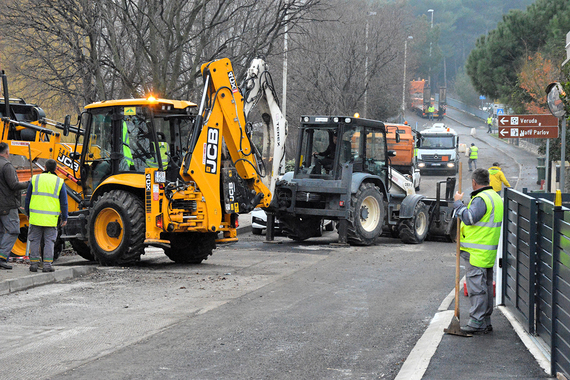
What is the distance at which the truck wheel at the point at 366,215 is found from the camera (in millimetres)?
15891

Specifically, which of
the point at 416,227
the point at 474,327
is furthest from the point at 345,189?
the point at 474,327

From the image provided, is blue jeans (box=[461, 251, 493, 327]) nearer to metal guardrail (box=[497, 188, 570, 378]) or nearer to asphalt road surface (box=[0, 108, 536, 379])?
metal guardrail (box=[497, 188, 570, 378])

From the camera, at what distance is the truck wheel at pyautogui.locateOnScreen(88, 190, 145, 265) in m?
12.0

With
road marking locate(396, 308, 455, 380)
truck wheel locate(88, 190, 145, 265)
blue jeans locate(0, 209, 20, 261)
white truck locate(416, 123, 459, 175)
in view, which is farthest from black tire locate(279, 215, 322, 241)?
white truck locate(416, 123, 459, 175)

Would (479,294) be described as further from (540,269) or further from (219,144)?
(219,144)

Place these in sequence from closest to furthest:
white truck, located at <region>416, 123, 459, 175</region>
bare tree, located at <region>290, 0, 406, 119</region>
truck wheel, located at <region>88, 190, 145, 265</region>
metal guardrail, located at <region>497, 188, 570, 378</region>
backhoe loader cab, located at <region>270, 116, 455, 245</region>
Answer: metal guardrail, located at <region>497, 188, 570, 378</region> < truck wheel, located at <region>88, 190, 145, 265</region> < backhoe loader cab, located at <region>270, 116, 455, 245</region> < bare tree, located at <region>290, 0, 406, 119</region> < white truck, located at <region>416, 123, 459, 175</region>

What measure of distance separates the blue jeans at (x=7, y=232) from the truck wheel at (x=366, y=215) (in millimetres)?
7153

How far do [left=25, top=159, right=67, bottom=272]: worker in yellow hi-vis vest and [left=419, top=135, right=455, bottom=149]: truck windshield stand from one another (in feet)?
105

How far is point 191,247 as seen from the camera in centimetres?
1333

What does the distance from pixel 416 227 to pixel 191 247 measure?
250 inches

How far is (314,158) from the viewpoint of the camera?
16578 mm

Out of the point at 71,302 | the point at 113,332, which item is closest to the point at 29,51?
the point at 71,302

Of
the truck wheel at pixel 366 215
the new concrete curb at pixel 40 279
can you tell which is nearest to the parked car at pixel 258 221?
the truck wheel at pixel 366 215

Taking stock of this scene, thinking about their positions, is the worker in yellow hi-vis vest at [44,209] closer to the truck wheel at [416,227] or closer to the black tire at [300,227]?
the black tire at [300,227]
